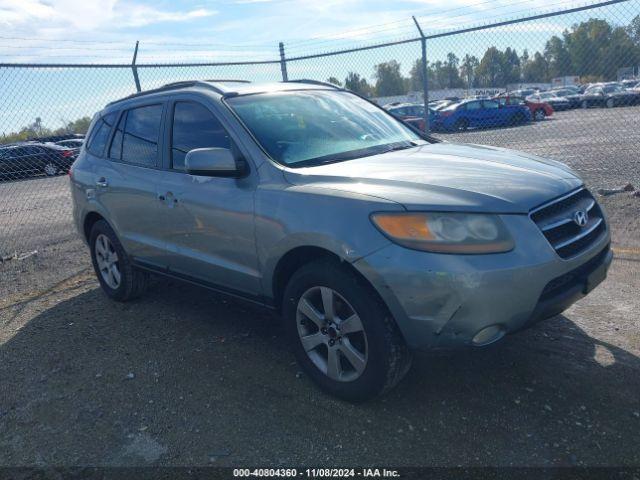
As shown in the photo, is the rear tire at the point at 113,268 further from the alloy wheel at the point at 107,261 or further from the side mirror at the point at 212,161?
the side mirror at the point at 212,161

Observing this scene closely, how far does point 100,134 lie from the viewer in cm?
528

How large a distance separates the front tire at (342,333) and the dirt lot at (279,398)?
15cm

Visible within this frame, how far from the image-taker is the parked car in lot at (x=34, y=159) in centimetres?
1764

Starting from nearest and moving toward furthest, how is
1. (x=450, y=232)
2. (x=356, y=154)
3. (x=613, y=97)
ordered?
1. (x=450, y=232)
2. (x=356, y=154)
3. (x=613, y=97)

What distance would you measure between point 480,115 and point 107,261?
76.6 ft

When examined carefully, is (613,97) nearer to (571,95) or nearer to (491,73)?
(491,73)

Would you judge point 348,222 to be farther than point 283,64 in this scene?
No

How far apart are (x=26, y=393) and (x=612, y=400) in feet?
11.6

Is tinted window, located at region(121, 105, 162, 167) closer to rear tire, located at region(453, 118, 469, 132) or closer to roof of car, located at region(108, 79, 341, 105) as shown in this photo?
roof of car, located at region(108, 79, 341, 105)

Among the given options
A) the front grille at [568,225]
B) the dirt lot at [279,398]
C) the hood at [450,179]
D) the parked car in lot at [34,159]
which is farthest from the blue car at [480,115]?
the front grille at [568,225]

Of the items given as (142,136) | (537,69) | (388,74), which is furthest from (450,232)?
(537,69)

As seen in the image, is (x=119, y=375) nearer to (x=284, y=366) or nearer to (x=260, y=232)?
(x=284, y=366)

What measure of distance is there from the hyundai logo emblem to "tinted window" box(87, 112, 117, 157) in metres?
3.83

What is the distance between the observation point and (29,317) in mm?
5270
